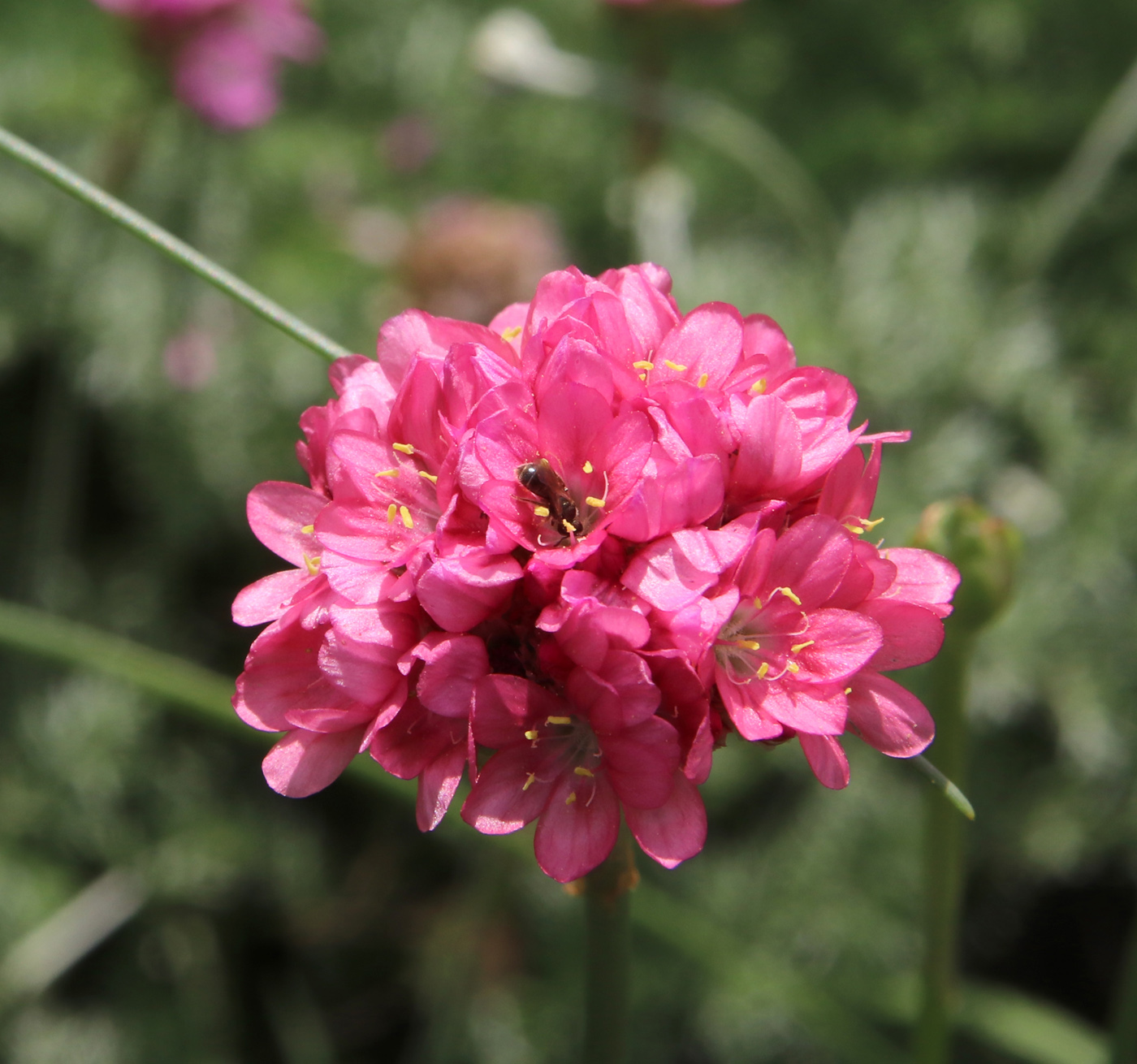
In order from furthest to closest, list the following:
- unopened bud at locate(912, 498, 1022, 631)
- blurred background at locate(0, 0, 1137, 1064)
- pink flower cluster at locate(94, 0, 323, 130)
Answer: pink flower cluster at locate(94, 0, 323, 130) → blurred background at locate(0, 0, 1137, 1064) → unopened bud at locate(912, 498, 1022, 631)

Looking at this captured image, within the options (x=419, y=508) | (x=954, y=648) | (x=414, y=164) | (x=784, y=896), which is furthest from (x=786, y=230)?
(x=419, y=508)

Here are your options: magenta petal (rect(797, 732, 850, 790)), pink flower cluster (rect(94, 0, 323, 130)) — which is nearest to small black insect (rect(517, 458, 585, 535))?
magenta petal (rect(797, 732, 850, 790))

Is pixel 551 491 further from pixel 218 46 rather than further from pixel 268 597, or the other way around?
pixel 218 46

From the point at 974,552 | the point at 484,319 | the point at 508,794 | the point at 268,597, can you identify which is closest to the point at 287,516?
the point at 268,597

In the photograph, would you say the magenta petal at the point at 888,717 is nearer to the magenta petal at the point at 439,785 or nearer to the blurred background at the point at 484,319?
the magenta petal at the point at 439,785

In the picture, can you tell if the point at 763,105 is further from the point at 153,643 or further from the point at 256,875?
the point at 256,875

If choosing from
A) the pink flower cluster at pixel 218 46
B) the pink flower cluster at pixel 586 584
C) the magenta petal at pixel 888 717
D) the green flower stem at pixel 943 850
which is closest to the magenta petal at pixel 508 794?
the pink flower cluster at pixel 586 584

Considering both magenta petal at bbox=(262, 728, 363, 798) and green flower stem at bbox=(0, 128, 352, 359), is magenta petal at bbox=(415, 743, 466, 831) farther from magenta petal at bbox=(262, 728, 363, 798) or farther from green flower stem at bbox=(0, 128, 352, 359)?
green flower stem at bbox=(0, 128, 352, 359)
